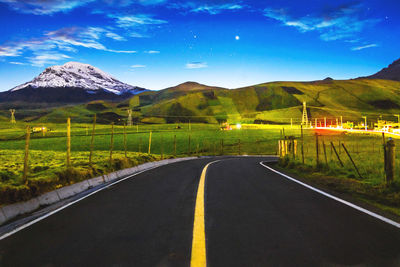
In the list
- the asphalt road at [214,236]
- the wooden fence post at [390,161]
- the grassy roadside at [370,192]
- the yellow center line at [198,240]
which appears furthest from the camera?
the wooden fence post at [390,161]

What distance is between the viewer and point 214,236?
4754 mm

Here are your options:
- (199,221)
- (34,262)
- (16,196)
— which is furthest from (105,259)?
(16,196)

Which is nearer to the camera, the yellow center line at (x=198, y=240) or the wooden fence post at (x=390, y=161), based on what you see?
the yellow center line at (x=198, y=240)

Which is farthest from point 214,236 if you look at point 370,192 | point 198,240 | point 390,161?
point 390,161

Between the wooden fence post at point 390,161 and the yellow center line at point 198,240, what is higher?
the wooden fence post at point 390,161

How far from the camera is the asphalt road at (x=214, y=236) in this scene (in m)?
3.90

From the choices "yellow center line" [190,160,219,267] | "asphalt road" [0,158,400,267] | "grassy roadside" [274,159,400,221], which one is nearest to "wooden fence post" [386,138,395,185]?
"grassy roadside" [274,159,400,221]

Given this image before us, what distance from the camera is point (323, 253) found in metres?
4.04

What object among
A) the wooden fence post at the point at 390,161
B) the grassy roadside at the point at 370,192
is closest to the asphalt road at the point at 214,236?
the grassy roadside at the point at 370,192

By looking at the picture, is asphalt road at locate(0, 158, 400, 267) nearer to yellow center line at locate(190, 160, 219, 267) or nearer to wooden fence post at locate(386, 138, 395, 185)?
yellow center line at locate(190, 160, 219, 267)

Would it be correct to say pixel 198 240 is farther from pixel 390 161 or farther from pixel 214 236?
pixel 390 161

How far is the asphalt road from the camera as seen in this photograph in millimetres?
3896

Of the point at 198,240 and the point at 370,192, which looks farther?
the point at 370,192

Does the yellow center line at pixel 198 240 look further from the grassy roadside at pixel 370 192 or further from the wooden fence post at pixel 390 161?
the wooden fence post at pixel 390 161
